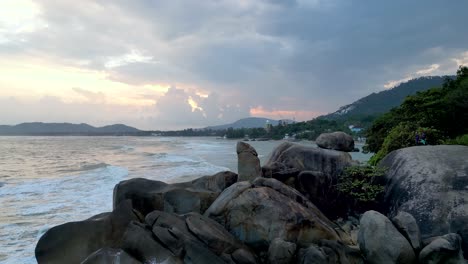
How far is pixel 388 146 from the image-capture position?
18344 millimetres

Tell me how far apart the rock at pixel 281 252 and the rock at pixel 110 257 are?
347cm

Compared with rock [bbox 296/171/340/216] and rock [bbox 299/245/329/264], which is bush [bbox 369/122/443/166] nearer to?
rock [bbox 296/171/340/216]

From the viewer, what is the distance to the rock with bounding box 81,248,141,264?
8.21 m

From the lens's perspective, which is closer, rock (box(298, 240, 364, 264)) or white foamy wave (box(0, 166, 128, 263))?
rock (box(298, 240, 364, 264))

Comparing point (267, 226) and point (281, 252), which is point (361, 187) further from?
point (281, 252)

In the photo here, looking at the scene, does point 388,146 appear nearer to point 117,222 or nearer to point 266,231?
point 266,231

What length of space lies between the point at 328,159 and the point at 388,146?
5.02 metres

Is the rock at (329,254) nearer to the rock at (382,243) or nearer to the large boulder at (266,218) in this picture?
the rock at (382,243)

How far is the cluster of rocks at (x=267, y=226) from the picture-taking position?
9.12 metres

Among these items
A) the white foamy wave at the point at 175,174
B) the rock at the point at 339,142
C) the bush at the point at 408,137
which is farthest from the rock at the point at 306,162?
the white foamy wave at the point at 175,174

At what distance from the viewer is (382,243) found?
952 centimetres

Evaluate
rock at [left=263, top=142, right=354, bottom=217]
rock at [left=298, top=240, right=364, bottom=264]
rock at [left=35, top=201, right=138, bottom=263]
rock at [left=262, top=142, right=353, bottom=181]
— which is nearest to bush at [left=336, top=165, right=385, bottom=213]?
rock at [left=263, top=142, right=354, bottom=217]

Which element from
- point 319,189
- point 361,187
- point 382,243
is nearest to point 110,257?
point 382,243

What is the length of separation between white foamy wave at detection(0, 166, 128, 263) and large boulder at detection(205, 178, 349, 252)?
746cm
